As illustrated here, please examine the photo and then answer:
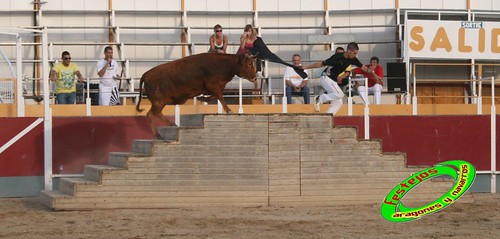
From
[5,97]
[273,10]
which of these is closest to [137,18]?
[273,10]

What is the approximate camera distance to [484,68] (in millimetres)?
25969

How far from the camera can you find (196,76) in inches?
717

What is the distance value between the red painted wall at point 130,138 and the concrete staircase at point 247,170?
6.22ft

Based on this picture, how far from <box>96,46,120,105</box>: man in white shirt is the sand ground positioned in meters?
3.51

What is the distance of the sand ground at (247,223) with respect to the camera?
1448 cm

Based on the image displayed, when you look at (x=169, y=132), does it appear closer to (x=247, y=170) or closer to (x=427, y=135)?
(x=247, y=170)

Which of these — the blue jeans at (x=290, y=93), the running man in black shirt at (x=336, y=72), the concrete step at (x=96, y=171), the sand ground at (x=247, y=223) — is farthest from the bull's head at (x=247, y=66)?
the blue jeans at (x=290, y=93)

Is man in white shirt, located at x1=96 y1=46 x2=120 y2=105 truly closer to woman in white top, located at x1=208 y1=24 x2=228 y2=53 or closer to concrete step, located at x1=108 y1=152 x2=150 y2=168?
woman in white top, located at x1=208 y1=24 x2=228 y2=53

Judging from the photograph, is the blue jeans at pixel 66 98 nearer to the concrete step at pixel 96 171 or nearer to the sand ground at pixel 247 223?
the concrete step at pixel 96 171

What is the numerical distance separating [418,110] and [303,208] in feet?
15.0

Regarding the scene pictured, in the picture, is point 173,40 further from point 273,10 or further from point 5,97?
point 5,97

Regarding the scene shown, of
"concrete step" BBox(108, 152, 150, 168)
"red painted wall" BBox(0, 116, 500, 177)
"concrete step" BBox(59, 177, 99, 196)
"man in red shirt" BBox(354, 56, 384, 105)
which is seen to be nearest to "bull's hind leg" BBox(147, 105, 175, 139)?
"concrete step" BBox(108, 152, 150, 168)

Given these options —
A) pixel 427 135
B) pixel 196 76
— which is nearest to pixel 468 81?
pixel 427 135

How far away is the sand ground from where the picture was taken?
47.5 ft
